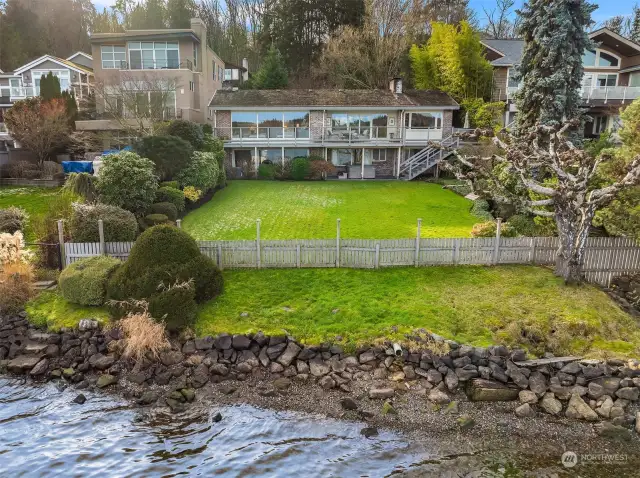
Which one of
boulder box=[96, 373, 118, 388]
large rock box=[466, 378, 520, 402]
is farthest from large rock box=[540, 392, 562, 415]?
boulder box=[96, 373, 118, 388]

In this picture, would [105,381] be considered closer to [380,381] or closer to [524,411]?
[380,381]

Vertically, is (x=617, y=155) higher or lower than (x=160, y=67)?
lower

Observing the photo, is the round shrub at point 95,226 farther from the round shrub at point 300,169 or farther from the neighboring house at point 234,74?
the neighboring house at point 234,74

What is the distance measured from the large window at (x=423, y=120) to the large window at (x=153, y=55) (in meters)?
17.7

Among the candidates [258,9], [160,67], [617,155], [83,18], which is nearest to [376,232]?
[617,155]

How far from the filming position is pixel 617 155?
17188 mm

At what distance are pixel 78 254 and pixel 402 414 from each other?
12.4 m

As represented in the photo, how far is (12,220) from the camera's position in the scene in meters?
20.9

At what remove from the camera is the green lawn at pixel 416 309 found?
14.2 meters

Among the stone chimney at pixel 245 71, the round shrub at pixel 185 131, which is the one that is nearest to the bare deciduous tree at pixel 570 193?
the round shrub at pixel 185 131

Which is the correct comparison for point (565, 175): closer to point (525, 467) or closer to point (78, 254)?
point (525, 467)

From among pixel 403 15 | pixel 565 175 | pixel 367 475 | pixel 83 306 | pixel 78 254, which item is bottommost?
pixel 367 475

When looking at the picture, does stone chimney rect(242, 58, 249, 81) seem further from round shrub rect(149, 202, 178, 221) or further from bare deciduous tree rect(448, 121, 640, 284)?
bare deciduous tree rect(448, 121, 640, 284)

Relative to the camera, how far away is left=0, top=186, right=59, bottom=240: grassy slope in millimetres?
24730
